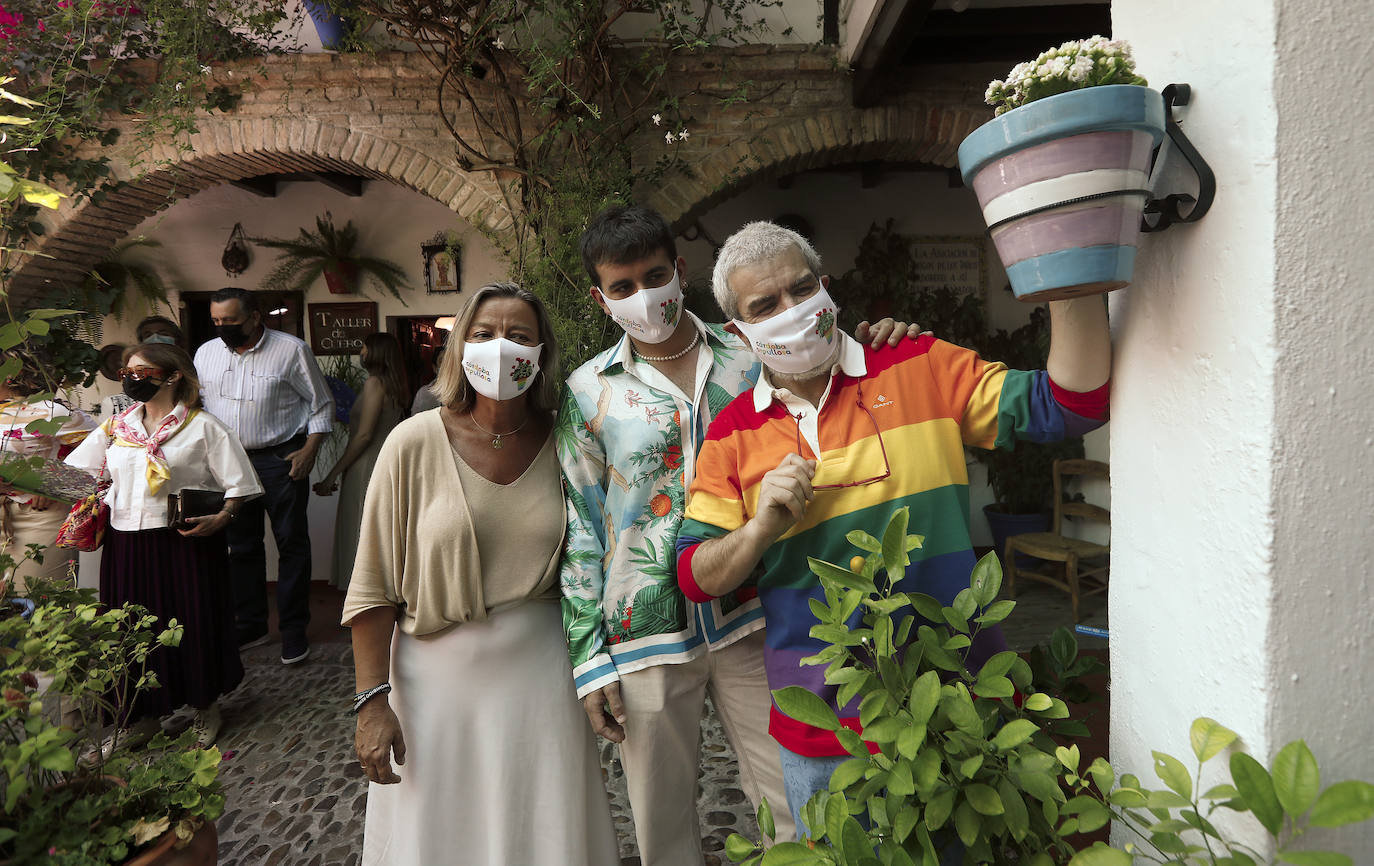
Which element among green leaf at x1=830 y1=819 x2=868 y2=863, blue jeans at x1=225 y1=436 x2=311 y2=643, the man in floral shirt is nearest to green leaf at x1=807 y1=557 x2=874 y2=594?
green leaf at x1=830 y1=819 x2=868 y2=863

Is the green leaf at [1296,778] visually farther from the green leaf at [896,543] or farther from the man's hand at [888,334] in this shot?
the man's hand at [888,334]

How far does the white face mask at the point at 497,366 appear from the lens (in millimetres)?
1775

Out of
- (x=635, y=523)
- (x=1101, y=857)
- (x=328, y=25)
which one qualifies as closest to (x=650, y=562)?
(x=635, y=523)

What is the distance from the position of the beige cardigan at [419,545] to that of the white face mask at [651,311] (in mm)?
561

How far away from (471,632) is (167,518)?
2.56 metres

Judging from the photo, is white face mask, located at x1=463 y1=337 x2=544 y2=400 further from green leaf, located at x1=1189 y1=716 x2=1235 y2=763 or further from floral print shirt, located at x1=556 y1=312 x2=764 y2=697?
green leaf, located at x1=1189 y1=716 x2=1235 y2=763

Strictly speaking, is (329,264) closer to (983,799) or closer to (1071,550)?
(1071,550)

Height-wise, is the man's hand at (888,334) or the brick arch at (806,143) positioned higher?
the brick arch at (806,143)

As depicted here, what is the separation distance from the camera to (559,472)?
6.23ft

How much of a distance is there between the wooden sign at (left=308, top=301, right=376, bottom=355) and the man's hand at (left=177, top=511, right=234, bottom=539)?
2.96m

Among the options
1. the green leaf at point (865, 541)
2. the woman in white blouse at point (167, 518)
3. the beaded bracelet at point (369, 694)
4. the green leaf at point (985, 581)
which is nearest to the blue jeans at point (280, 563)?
the woman in white blouse at point (167, 518)

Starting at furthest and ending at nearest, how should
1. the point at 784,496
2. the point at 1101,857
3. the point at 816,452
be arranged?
the point at 816,452, the point at 784,496, the point at 1101,857

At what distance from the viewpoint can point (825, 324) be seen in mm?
1397

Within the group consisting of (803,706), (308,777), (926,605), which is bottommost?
(308,777)
